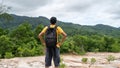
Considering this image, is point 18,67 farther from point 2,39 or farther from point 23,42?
point 23,42

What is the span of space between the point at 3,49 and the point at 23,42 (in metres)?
2.32

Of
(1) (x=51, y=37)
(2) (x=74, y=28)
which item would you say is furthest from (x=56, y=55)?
(2) (x=74, y=28)

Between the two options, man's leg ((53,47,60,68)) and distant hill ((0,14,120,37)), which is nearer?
man's leg ((53,47,60,68))

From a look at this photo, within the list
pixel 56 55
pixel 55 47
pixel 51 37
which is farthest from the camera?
pixel 56 55

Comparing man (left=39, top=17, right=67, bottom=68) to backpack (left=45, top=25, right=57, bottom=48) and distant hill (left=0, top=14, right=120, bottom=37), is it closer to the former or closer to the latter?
backpack (left=45, top=25, right=57, bottom=48)

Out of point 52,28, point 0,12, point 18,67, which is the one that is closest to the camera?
point 52,28

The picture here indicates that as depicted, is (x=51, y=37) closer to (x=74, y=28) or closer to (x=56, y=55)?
(x=56, y=55)

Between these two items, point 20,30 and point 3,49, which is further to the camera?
point 20,30

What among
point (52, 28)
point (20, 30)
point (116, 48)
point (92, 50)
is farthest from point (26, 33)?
point (52, 28)

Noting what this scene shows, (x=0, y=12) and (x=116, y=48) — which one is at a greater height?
(x=0, y=12)

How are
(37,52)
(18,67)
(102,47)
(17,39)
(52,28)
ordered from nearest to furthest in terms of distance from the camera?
(52,28) → (18,67) → (37,52) → (17,39) → (102,47)

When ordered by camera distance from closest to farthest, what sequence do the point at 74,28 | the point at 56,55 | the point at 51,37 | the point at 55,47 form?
the point at 51,37
the point at 55,47
the point at 56,55
the point at 74,28

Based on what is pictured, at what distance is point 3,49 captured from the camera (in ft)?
67.5

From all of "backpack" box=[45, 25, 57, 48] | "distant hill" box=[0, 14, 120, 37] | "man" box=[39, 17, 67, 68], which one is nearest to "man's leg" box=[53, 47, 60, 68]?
"man" box=[39, 17, 67, 68]
